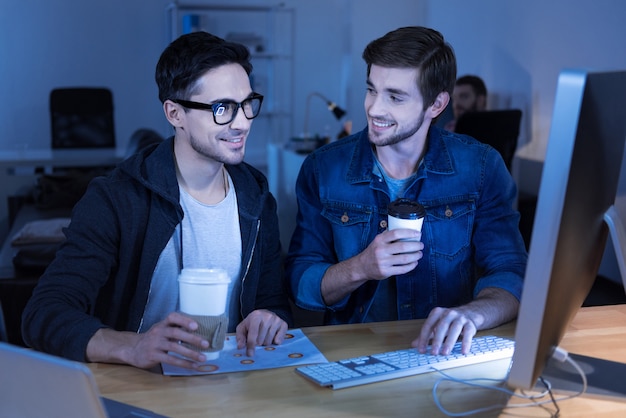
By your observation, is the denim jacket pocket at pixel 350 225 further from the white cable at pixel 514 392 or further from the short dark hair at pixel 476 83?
the short dark hair at pixel 476 83

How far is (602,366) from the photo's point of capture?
1.52 meters

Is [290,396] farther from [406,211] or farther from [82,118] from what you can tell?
[82,118]

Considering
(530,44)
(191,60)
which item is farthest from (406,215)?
(530,44)

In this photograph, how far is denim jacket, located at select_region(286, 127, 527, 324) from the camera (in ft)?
6.79

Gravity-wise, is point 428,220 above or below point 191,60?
below

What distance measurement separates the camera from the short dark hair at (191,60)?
1912 mm

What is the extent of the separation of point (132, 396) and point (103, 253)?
536mm

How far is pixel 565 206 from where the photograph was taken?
3.52 ft

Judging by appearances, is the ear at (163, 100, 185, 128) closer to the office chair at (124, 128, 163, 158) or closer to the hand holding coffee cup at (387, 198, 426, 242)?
the hand holding coffee cup at (387, 198, 426, 242)

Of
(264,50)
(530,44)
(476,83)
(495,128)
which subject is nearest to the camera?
(495,128)

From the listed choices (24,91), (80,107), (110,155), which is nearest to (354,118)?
(110,155)

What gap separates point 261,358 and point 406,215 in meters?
0.40

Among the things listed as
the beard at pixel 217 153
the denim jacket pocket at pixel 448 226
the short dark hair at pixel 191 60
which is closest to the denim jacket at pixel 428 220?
the denim jacket pocket at pixel 448 226

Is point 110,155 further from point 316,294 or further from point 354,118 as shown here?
point 316,294
